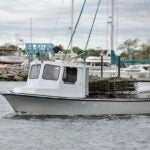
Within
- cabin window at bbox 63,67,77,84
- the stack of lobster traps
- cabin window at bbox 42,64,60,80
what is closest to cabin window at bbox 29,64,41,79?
cabin window at bbox 42,64,60,80

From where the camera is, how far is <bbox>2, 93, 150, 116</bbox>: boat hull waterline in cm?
3375

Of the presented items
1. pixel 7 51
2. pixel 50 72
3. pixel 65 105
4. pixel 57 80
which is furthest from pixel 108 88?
pixel 7 51

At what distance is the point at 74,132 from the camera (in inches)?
1144

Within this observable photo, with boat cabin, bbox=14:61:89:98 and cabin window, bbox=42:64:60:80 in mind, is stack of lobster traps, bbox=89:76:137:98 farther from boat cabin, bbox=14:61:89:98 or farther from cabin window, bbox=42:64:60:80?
cabin window, bbox=42:64:60:80

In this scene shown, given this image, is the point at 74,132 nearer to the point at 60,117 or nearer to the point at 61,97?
the point at 61,97

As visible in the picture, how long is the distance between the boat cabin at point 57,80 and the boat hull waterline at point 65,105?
38 cm

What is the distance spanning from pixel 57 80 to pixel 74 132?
5.46m

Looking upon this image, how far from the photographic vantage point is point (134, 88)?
36312 millimetres

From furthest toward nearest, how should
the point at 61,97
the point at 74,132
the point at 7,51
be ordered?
the point at 7,51, the point at 61,97, the point at 74,132

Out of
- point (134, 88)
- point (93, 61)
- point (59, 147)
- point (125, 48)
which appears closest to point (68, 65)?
point (134, 88)

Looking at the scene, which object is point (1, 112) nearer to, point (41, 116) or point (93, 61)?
point (41, 116)

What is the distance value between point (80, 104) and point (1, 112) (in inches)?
241

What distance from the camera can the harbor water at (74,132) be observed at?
83.8 feet

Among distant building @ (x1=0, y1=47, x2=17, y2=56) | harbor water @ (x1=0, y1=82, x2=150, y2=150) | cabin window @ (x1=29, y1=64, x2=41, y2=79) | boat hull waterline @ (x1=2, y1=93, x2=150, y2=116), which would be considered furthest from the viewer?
distant building @ (x1=0, y1=47, x2=17, y2=56)
